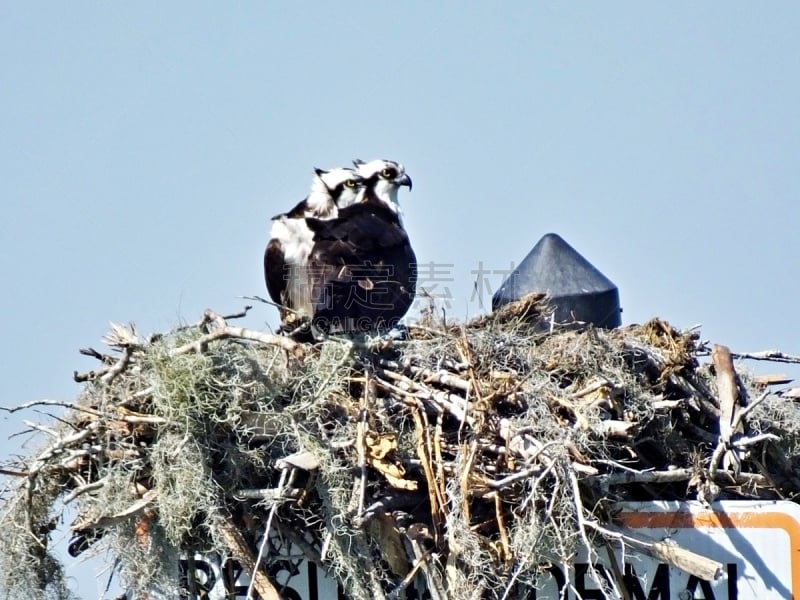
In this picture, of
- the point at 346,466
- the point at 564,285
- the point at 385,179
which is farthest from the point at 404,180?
the point at 346,466

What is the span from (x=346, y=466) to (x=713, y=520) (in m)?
1.41

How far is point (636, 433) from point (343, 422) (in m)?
1.23

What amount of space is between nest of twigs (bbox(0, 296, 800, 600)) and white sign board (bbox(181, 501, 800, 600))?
9 cm

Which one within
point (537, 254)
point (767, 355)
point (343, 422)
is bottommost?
point (343, 422)

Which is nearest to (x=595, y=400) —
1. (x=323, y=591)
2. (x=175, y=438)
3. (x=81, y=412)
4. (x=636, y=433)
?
(x=636, y=433)

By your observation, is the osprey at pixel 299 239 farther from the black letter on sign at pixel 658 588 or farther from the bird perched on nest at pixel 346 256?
the black letter on sign at pixel 658 588

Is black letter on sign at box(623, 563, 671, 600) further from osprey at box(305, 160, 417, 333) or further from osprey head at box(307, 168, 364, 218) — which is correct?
osprey head at box(307, 168, 364, 218)

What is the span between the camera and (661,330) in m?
5.95

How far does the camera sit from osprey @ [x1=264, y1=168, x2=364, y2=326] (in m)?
6.80

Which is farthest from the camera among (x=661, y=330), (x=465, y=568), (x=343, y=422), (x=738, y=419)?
(x=661, y=330)

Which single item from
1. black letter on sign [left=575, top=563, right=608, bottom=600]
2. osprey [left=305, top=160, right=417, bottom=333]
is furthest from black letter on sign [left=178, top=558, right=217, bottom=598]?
osprey [left=305, top=160, right=417, bottom=333]

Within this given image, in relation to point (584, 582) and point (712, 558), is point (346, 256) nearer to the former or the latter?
point (584, 582)

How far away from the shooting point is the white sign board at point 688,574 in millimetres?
4590

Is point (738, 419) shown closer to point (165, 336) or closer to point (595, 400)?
point (595, 400)
